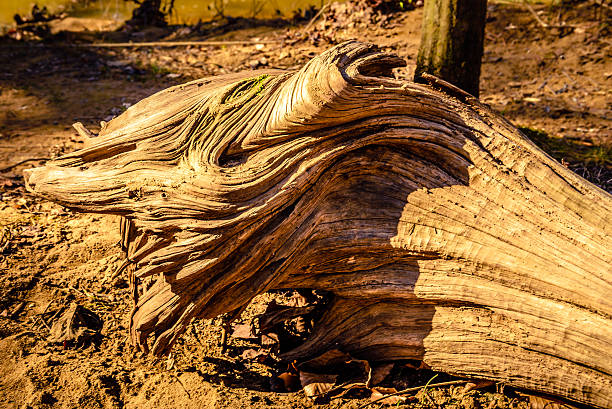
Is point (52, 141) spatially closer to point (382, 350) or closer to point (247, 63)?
point (247, 63)

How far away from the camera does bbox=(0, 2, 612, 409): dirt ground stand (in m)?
2.85

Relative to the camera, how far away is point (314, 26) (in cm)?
809

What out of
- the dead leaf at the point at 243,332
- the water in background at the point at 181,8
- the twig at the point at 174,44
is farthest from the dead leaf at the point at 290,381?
the water in background at the point at 181,8

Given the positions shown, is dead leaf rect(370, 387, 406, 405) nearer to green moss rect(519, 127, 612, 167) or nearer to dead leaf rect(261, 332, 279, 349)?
dead leaf rect(261, 332, 279, 349)

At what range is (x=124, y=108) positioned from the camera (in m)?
6.14

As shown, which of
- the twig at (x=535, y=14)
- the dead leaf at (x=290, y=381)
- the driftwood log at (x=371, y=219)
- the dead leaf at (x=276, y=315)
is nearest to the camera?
the driftwood log at (x=371, y=219)

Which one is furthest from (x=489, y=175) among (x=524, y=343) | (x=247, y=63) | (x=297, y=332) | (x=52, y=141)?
(x=247, y=63)

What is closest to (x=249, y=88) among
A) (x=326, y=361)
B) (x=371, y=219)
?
(x=371, y=219)

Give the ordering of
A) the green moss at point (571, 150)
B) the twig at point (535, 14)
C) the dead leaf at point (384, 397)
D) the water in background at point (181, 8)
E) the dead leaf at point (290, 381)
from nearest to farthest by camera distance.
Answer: the dead leaf at point (384, 397), the dead leaf at point (290, 381), the green moss at point (571, 150), the twig at point (535, 14), the water in background at point (181, 8)

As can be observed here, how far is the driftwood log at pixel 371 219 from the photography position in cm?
262

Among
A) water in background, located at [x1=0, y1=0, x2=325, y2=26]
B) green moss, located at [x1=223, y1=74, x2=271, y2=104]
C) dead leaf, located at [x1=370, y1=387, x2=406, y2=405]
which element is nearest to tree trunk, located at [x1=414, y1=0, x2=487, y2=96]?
green moss, located at [x1=223, y1=74, x2=271, y2=104]

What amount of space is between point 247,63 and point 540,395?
5.73m

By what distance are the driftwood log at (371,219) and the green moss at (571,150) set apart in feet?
6.59

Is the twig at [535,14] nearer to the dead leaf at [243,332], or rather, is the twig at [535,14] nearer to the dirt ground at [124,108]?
the dirt ground at [124,108]
